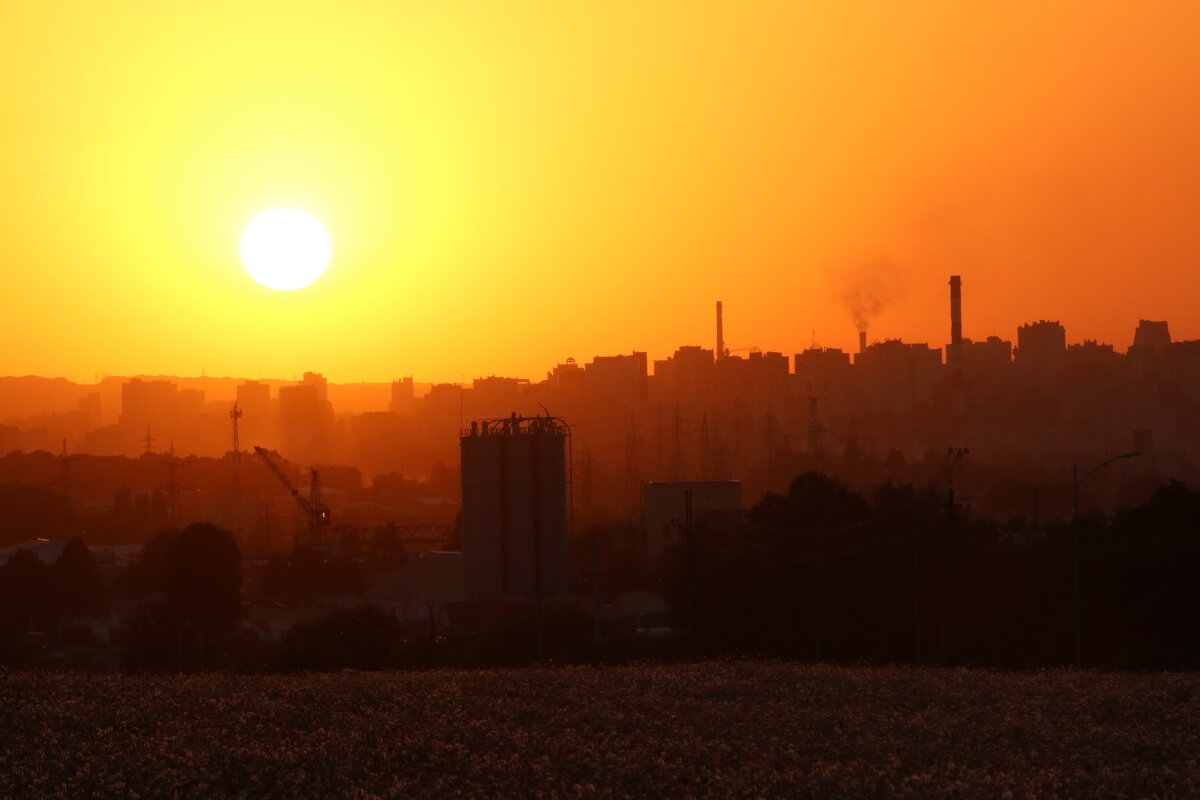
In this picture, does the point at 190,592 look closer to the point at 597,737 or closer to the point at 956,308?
the point at 597,737

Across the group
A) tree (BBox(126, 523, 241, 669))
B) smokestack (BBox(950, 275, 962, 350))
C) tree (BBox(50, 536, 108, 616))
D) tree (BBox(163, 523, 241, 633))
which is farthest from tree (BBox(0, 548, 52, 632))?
smokestack (BBox(950, 275, 962, 350))

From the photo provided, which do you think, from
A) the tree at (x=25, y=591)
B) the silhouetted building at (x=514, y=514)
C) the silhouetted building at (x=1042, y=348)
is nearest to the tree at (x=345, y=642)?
the silhouetted building at (x=514, y=514)

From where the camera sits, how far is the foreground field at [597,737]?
14.2 m

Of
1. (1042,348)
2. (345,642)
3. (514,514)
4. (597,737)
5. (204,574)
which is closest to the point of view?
(597,737)

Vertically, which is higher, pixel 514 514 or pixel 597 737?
pixel 514 514

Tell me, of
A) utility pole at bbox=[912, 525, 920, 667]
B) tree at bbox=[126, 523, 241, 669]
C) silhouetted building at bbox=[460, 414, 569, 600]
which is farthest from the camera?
silhouetted building at bbox=[460, 414, 569, 600]

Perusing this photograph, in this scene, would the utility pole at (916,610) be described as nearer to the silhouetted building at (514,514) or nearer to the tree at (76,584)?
the silhouetted building at (514,514)

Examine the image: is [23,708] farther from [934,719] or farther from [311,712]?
[934,719]

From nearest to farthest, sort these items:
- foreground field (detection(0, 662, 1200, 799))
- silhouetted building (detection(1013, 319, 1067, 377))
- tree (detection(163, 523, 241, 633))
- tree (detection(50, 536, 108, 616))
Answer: foreground field (detection(0, 662, 1200, 799))
tree (detection(163, 523, 241, 633))
tree (detection(50, 536, 108, 616))
silhouetted building (detection(1013, 319, 1067, 377))

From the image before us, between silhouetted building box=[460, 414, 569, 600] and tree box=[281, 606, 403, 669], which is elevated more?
silhouetted building box=[460, 414, 569, 600]

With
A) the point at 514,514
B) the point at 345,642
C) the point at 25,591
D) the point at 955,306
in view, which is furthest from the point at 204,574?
the point at 955,306

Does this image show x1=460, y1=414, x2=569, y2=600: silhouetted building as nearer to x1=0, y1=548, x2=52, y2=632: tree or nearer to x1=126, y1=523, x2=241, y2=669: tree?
x1=126, y1=523, x2=241, y2=669: tree

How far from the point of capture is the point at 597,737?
16438mm

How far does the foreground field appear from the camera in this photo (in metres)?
14.2
